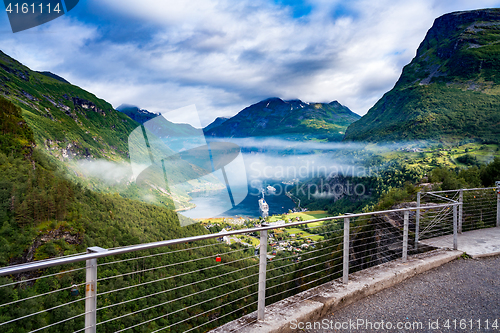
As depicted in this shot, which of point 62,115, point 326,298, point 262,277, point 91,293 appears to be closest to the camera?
point 91,293

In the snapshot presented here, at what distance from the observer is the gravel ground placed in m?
3.16

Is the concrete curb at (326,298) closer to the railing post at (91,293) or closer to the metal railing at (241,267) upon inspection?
the metal railing at (241,267)

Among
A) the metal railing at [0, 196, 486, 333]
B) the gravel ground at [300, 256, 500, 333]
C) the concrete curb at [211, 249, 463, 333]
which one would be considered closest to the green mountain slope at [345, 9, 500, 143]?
the metal railing at [0, 196, 486, 333]

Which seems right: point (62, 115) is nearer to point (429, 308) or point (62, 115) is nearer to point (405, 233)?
point (405, 233)

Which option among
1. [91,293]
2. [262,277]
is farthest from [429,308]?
[91,293]

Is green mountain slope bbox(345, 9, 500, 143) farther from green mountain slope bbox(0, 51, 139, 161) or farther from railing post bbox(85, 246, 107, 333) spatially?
green mountain slope bbox(0, 51, 139, 161)

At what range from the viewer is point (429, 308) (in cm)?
358

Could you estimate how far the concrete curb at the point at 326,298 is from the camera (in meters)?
2.98

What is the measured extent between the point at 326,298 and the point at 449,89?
6884 inches

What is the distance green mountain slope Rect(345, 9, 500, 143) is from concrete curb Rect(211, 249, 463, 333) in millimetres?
121576

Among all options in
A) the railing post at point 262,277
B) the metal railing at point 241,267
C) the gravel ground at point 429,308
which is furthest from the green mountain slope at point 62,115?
the gravel ground at point 429,308

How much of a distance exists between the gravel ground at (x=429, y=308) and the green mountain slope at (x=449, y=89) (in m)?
121

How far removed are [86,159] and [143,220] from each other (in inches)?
3250

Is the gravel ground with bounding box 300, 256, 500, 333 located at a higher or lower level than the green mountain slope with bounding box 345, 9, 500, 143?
lower
